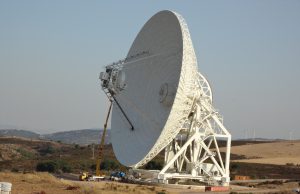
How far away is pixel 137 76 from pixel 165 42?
7.31 meters

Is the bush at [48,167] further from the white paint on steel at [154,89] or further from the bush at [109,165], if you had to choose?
the white paint on steel at [154,89]

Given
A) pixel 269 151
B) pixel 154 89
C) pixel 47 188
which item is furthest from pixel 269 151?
pixel 47 188

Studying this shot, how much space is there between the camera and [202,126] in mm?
62281

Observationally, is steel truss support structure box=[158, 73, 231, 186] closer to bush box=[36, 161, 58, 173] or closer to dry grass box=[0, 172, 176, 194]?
dry grass box=[0, 172, 176, 194]

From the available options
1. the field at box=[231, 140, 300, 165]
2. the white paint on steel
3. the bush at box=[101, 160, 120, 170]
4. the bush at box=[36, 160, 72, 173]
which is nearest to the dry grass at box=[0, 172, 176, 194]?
the white paint on steel

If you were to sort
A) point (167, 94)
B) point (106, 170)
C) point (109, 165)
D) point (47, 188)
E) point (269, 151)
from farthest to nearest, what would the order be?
point (269, 151)
point (109, 165)
point (106, 170)
point (167, 94)
point (47, 188)

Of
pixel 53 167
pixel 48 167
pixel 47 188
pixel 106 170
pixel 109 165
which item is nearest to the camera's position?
pixel 47 188

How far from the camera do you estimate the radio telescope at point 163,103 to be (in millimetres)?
53781

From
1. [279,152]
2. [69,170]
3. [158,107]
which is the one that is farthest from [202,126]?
[279,152]

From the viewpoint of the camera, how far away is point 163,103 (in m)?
55.9

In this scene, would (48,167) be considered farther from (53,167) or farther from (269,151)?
(269,151)

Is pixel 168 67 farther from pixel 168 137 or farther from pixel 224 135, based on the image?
pixel 224 135

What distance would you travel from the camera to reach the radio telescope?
176 ft

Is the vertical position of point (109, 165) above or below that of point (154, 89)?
below
